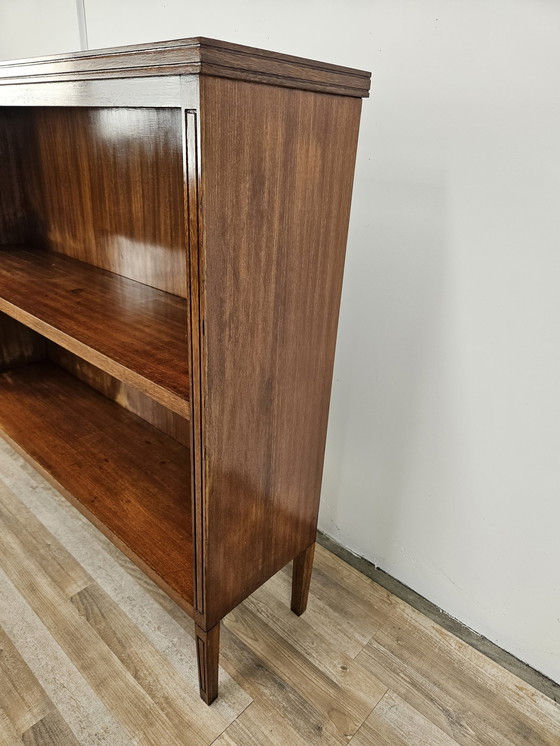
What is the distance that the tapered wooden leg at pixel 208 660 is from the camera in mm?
875

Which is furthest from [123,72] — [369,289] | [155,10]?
[155,10]

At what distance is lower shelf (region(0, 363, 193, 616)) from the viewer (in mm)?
962

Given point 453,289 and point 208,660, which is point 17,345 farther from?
point 453,289

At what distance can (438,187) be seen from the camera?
2.94ft

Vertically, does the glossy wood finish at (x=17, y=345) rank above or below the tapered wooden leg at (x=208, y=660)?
above

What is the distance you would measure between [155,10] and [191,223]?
857 millimetres

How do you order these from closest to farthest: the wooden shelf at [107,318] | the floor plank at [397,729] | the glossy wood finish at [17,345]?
the wooden shelf at [107,318] → the floor plank at [397,729] → the glossy wood finish at [17,345]

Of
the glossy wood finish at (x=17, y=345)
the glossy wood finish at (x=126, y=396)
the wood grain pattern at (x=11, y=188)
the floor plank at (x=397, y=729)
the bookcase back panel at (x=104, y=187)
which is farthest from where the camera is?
the glossy wood finish at (x=17, y=345)

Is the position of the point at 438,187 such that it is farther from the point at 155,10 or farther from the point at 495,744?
the point at 495,744

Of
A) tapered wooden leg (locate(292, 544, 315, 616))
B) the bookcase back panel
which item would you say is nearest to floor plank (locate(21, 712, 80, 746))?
tapered wooden leg (locate(292, 544, 315, 616))

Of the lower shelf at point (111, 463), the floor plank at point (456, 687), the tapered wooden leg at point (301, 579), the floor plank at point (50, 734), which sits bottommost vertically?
the floor plank at point (456, 687)

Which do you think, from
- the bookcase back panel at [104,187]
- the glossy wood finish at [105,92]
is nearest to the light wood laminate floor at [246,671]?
the bookcase back panel at [104,187]

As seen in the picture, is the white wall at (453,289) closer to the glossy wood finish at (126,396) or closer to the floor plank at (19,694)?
the glossy wood finish at (126,396)

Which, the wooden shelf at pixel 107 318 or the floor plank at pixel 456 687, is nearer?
the wooden shelf at pixel 107 318
